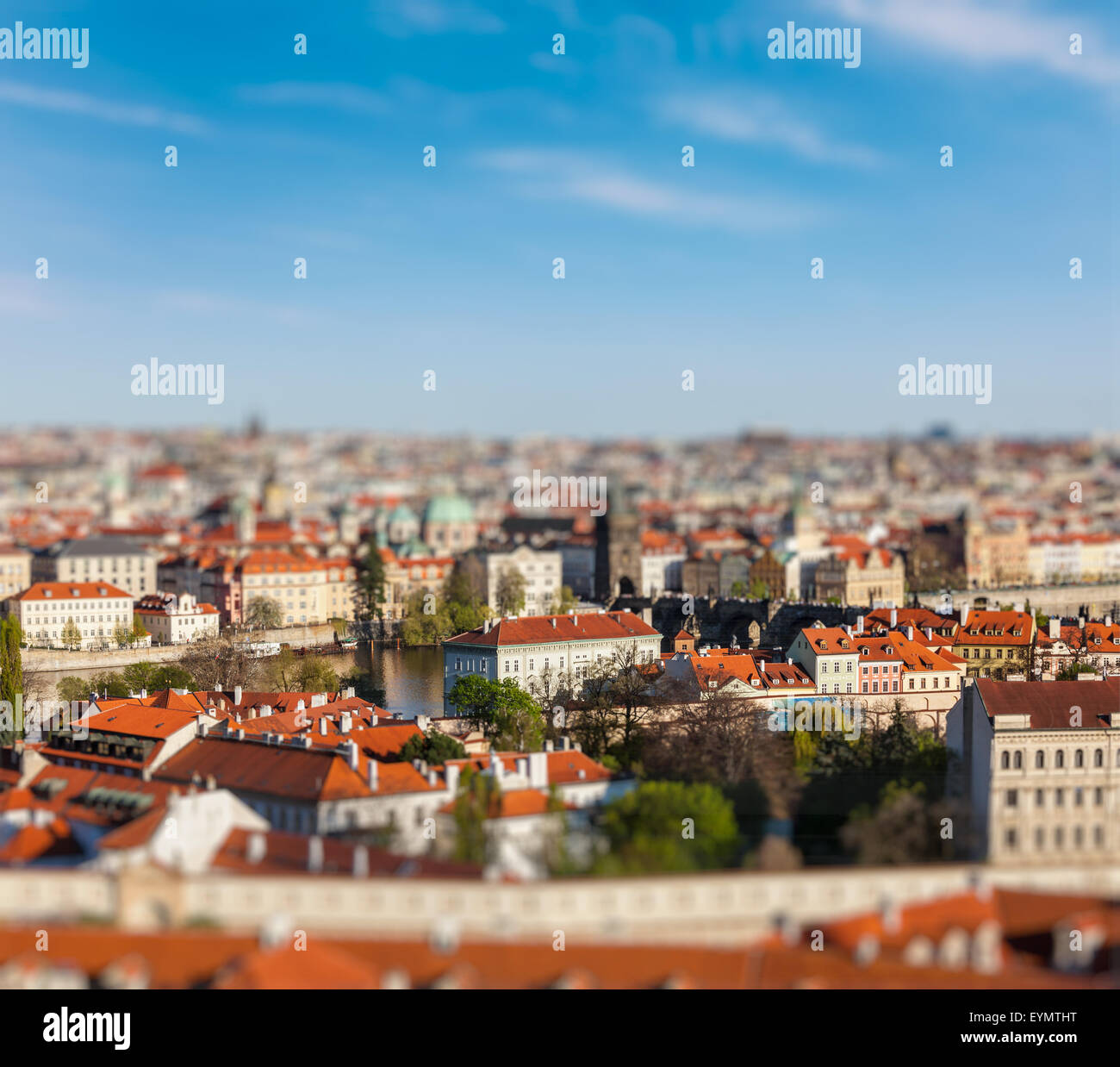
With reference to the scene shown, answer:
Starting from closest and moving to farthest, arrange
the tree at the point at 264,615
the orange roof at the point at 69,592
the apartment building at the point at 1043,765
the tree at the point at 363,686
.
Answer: the apartment building at the point at 1043,765 → the tree at the point at 363,686 → the orange roof at the point at 69,592 → the tree at the point at 264,615

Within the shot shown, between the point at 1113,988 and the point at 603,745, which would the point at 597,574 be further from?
the point at 1113,988

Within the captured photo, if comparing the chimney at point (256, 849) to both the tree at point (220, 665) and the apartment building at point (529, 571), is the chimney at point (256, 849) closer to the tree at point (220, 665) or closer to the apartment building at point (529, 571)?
the tree at point (220, 665)

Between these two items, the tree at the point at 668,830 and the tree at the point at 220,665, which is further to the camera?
the tree at the point at 220,665

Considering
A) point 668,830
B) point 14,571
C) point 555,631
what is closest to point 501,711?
point 555,631

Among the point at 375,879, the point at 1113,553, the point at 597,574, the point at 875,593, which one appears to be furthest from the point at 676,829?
the point at 1113,553

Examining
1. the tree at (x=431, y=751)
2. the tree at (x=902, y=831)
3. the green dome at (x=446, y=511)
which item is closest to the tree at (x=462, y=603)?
the green dome at (x=446, y=511)
